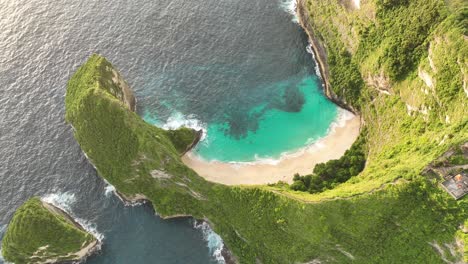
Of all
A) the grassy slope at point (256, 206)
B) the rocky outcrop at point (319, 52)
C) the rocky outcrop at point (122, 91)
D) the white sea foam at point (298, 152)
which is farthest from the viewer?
the rocky outcrop at point (319, 52)

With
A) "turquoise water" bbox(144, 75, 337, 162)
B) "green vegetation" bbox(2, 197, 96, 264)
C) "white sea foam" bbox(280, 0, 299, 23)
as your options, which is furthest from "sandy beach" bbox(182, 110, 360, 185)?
"white sea foam" bbox(280, 0, 299, 23)

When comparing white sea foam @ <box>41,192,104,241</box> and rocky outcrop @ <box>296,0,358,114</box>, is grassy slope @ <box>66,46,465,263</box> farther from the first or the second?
rocky outcrop @ <box>296,0,358,114</box>

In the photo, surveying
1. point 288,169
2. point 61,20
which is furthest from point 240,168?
point 61,20

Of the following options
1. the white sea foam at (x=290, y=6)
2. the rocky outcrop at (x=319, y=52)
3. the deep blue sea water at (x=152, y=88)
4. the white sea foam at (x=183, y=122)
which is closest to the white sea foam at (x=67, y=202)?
the deep blue sea water at (x=152, y=88)

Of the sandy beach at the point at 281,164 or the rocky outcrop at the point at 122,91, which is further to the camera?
the rocky outcrop at the point at 122,91

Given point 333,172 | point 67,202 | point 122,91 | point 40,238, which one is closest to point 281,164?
point 333,172

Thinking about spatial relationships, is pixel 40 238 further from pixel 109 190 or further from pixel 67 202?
pixel 109 190

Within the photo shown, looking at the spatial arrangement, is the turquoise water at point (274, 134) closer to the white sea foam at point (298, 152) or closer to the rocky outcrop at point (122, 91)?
the white sea foam at point (298, 152)
